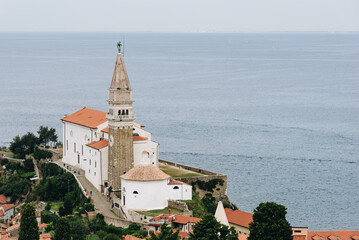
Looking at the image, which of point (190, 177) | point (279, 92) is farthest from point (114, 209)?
point (279, 92)

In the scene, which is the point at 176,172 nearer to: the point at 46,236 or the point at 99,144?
the point at 99,144

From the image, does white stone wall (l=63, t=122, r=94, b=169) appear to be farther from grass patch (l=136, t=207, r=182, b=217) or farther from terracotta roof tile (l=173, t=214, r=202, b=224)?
terracotta roof tile (l=173, t=214, r=202, b=224)

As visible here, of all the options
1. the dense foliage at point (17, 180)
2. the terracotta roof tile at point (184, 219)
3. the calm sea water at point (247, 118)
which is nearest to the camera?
the terracotta roof tile at point (184, 219)

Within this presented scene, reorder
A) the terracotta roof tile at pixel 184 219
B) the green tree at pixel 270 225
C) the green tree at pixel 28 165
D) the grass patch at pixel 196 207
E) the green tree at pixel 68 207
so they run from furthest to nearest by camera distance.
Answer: the green tree at pixel 28 165
the green tree at pixel 68 207
the grass patch at pixel 196 207
the terracotta roof tile at pixel 184 219
the green tree at pixel 270 225

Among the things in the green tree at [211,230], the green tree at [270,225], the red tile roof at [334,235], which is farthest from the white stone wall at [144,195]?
the green tree at [270,225]

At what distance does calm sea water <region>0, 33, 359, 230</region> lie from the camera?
6425 centimetres

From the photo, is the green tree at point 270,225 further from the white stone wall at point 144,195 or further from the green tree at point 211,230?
the white stone wall at point 144,195

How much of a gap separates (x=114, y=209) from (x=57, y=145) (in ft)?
67.7

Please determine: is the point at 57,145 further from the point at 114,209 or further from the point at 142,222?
the point at 142,222

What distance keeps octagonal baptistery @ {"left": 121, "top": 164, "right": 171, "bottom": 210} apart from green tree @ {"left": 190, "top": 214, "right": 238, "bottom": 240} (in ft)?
33.4

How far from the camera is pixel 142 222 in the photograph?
4725cm

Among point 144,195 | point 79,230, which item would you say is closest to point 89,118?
point 144,195

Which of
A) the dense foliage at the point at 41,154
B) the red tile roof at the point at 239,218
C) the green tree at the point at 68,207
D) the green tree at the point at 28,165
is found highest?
the dense foliage at the point at 41,154

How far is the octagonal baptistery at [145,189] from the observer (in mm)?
49688
